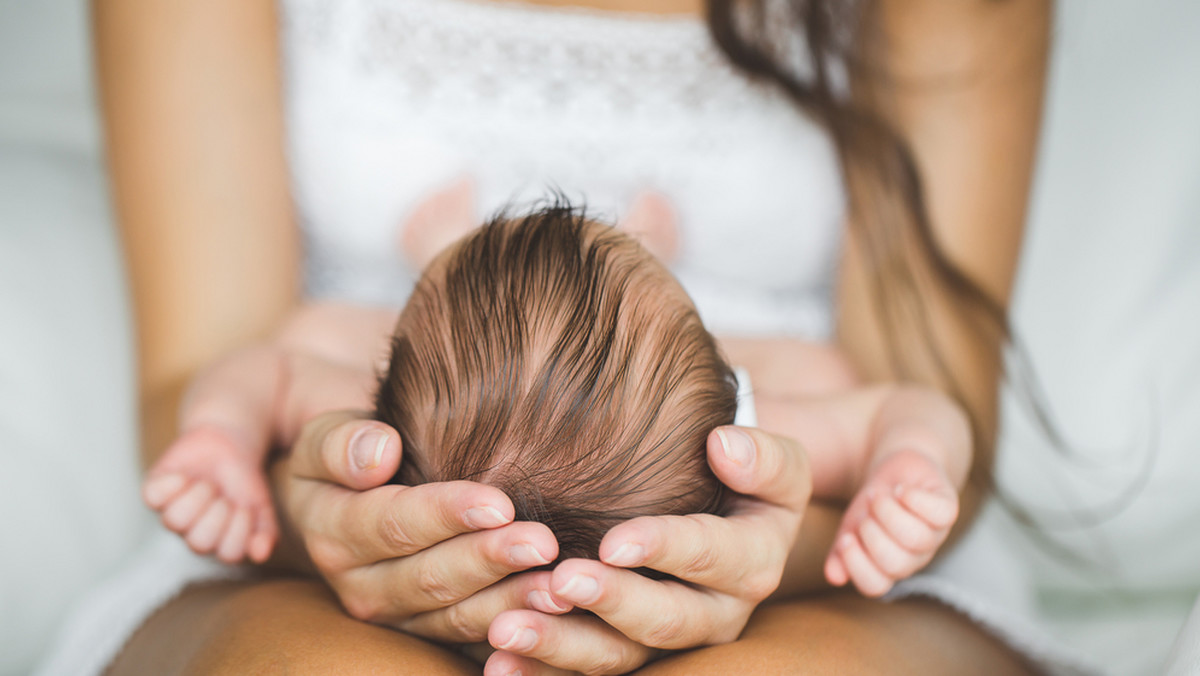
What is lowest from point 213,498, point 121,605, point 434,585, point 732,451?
point 121,605

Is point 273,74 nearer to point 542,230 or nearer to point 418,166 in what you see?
point 418,166

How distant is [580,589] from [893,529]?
0.36m

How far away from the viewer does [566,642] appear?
20.9 inches

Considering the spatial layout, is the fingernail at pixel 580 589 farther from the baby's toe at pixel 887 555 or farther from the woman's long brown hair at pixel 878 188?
the woman's long brown hair at pixel 878 188

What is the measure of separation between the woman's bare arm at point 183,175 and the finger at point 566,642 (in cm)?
87

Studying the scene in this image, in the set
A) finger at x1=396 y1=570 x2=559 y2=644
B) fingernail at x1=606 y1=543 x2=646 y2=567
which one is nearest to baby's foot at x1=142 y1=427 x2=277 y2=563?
finger at x1=396 y1=570 x2=559 y2=644

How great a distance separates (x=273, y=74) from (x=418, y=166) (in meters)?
0.29

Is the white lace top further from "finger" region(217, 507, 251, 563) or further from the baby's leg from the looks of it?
"finger" region(217, 507, 251, 563)

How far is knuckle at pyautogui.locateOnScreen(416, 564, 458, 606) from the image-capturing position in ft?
1.84

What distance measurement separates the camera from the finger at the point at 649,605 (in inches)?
19.1

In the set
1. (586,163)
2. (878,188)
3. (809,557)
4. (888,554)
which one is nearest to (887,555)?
(888,554)

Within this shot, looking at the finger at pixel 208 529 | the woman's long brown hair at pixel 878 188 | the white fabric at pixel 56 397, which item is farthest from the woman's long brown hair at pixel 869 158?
the white fabric at pixel 56 397

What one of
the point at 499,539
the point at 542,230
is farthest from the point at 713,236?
the point at 499,539

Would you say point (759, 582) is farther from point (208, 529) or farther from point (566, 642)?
point (208, 529)
